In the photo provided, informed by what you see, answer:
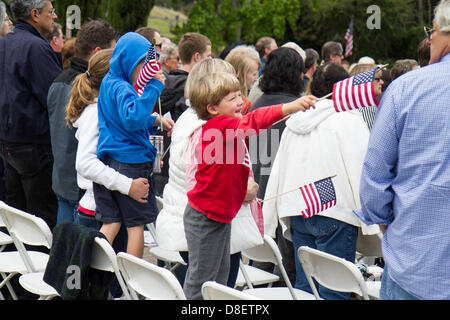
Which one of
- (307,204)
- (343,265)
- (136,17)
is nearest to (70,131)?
(307,204)

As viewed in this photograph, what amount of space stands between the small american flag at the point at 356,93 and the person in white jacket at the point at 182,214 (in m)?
0.72

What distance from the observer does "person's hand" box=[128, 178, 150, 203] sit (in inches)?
157

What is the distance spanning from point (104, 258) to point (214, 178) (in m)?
0.74

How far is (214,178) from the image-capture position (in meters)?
3.31

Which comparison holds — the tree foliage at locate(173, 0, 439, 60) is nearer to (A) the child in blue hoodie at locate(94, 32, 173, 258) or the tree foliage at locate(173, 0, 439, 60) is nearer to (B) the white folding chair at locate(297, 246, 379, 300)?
(A) the child in blue hoodie at locate(94, 32, 173, 258)

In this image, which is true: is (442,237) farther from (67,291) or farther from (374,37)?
(374,37)

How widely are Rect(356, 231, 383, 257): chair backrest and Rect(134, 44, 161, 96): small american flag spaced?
1.77m

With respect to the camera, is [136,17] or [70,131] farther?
[136,17]

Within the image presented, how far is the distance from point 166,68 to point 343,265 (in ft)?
13.5

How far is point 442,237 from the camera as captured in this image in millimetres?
2459

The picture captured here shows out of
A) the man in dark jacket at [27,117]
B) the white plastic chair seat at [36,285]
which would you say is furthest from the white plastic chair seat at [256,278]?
the man in dark jacket at [27,117]

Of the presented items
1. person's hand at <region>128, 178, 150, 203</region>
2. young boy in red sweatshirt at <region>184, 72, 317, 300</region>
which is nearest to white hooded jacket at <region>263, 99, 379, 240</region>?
young boy in red sweatshirt at <region>184, 72, 317, 300</region>

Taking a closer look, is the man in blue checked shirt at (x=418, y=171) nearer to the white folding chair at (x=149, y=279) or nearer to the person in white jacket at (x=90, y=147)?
the white folding chair at (x=149, y=279)

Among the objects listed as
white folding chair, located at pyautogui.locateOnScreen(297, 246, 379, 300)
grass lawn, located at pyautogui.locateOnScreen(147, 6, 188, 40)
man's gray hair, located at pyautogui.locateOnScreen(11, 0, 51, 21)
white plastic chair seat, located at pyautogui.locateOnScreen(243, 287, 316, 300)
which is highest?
man's gray hair, located at pyautogui.locateOnScreen(11, 0, 51, 21)
